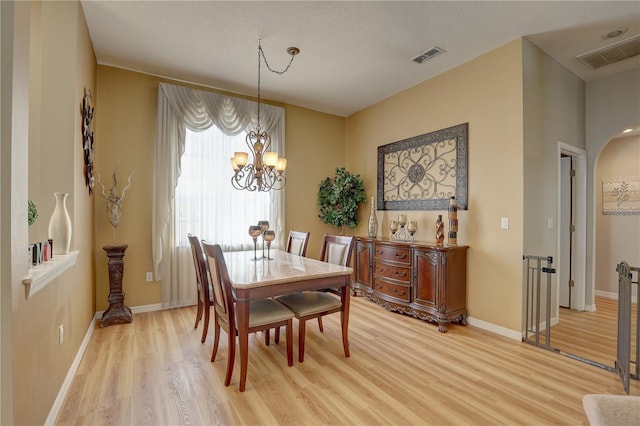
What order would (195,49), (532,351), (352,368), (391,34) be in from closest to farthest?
(352,368), (532,351), (391,34), (195,49)

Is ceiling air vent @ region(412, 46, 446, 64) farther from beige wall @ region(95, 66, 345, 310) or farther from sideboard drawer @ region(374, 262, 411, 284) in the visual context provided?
beige wall @ region(95, 66, 345, 310)

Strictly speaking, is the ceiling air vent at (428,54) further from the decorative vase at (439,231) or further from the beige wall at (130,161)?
the beige wall at (130,161)

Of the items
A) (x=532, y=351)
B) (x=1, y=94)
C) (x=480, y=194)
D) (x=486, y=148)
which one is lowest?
(x=532, y=351)

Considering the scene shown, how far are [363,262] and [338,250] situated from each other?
54.9 inches

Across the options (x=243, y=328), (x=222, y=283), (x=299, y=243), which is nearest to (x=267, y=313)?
(x=243, y=328)

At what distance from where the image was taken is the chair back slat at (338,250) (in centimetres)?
288

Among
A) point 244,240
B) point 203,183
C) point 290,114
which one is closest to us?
point 203,183

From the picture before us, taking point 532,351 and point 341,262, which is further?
point 341,262

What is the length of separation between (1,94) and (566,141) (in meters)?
4.83

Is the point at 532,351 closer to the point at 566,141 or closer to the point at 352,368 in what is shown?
the point at 352,368

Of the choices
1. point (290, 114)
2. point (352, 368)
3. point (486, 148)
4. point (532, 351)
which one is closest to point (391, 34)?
point (486, 148)

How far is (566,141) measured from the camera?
11.6 ft

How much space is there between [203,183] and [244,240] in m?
0.98

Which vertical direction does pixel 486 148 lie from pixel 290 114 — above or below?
below
